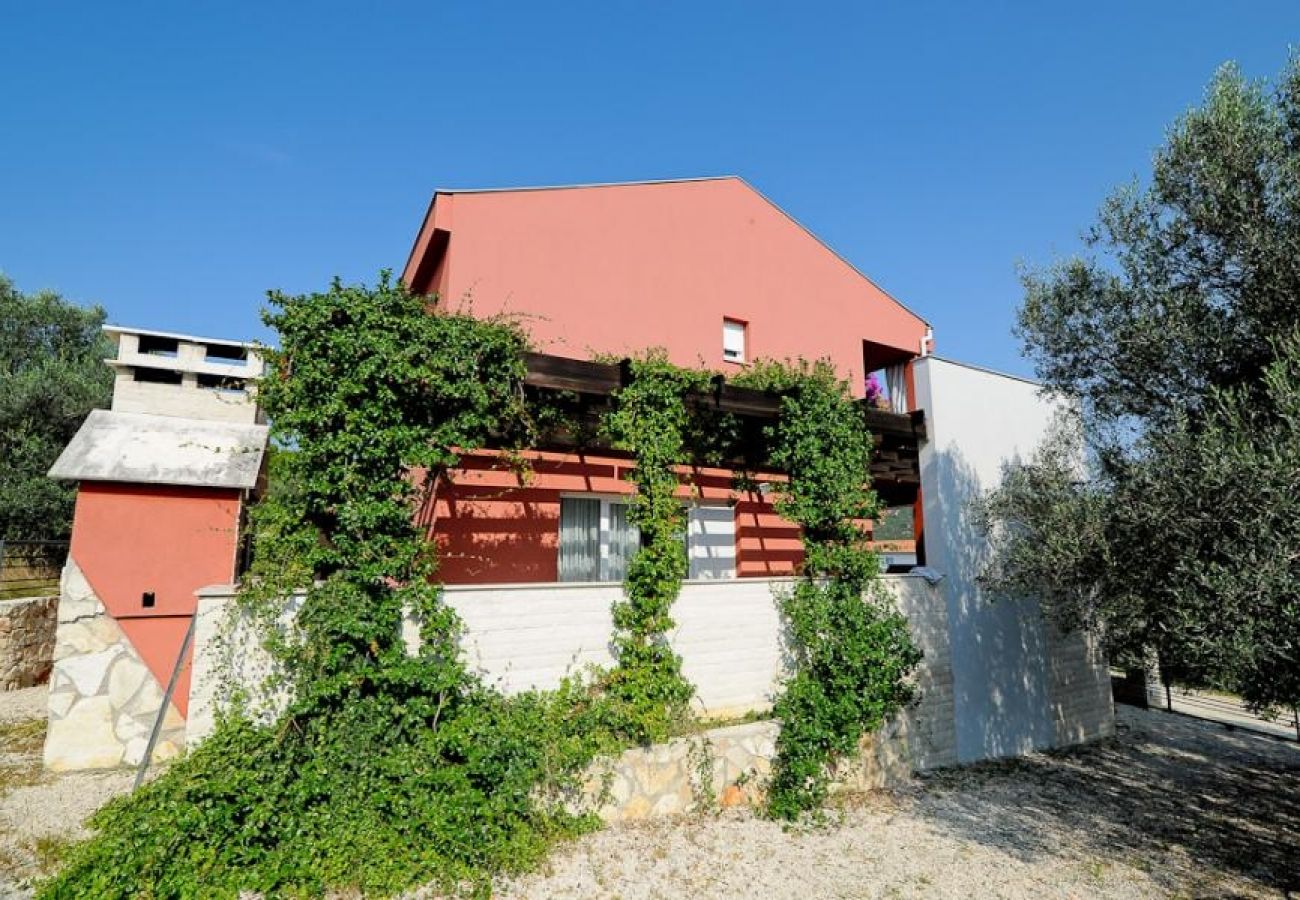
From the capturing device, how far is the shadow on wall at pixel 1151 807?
564 centimetres

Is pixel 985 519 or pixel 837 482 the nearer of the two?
pixel 837 482

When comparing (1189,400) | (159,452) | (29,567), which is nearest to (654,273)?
(1189,400)

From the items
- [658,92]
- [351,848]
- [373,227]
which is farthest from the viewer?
[373,227]

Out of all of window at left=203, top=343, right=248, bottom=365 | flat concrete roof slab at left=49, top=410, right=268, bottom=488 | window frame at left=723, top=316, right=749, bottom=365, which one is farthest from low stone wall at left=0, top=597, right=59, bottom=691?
window frame at left=723, top=316, right=749, bottom=365

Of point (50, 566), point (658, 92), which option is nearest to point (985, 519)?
point (658, 92)

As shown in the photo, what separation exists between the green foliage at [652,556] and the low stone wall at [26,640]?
31.5ft

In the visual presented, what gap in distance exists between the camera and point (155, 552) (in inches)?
294

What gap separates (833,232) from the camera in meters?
12.8

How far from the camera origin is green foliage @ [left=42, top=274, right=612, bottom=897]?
14.2 ft

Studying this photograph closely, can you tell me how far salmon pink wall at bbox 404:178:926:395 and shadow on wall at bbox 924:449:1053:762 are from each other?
362 centimetres

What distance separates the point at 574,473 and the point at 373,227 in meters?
6.44

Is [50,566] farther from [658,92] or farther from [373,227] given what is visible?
[658,92]

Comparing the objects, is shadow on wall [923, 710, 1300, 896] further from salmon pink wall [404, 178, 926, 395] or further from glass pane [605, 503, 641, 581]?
salmon pink wall [404, 178, 926, 395]

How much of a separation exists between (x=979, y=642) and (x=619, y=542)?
5.59 m
